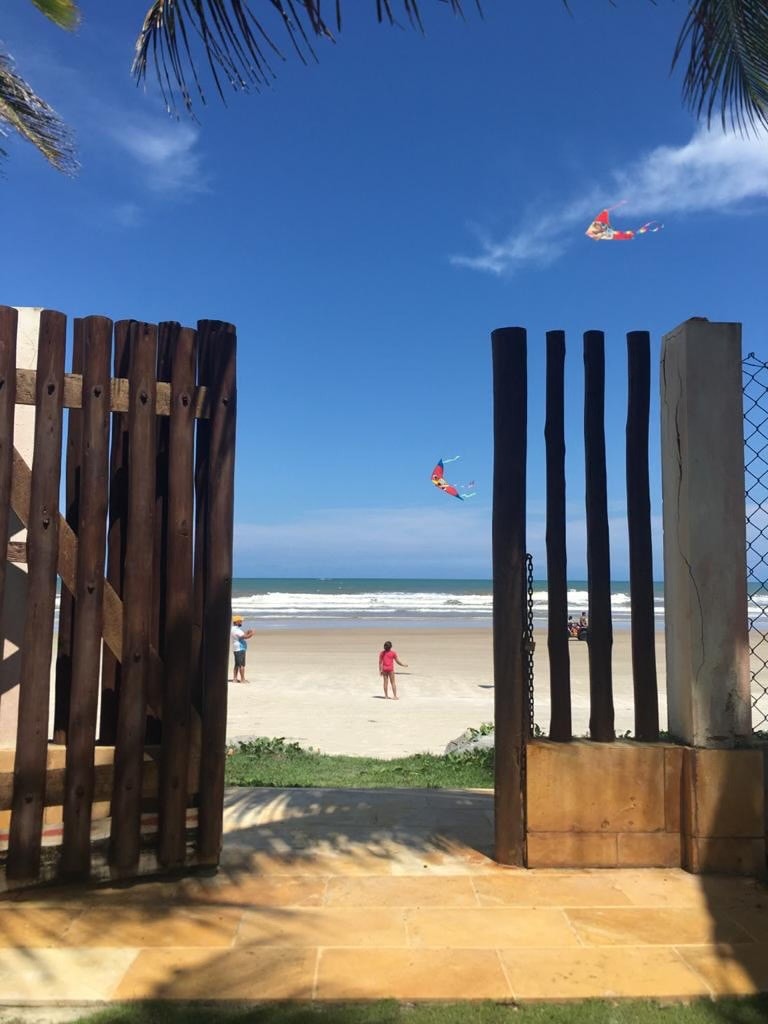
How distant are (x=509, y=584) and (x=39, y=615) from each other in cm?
250

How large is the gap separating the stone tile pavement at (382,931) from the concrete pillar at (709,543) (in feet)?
3.01

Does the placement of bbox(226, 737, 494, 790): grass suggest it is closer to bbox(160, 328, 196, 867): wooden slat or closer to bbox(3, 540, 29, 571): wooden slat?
bbox(160, 328, 196, 867): wooden slat

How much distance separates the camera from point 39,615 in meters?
3.93

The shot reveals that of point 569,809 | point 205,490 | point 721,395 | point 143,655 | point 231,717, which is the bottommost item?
point 231,717

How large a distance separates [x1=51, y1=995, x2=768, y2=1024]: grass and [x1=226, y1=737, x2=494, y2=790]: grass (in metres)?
3.69

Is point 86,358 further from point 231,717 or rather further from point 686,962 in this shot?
point 231,717

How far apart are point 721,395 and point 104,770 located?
12.8ft

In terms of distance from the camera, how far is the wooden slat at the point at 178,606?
4113 millimetres

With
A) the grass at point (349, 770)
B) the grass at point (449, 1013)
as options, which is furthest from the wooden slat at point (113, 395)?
→ the grass at point (349, 770)

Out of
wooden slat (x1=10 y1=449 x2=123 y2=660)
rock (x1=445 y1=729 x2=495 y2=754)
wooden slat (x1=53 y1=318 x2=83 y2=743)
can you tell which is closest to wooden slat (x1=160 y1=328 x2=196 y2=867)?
wooden slat (x1=10 y1=449 x2=123 y2=660)

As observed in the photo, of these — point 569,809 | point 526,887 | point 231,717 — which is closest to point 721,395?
point 569,809

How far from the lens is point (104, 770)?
160 inches

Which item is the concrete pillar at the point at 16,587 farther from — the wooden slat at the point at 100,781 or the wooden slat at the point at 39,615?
the wooden slat at the point at 100,781

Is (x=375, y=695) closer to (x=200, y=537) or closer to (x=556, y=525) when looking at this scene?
(x=556, y=525)
